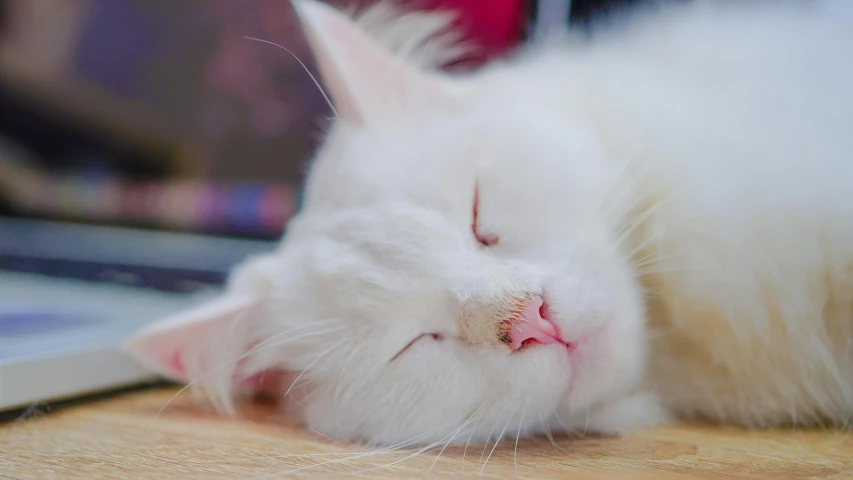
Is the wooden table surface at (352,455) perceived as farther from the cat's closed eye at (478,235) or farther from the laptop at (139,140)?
the laptop at (139,140)

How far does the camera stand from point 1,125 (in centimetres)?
214

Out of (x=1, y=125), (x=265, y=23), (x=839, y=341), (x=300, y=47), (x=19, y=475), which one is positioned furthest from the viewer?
(x=1, y=125)

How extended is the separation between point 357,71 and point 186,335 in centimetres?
46

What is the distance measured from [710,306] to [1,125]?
2.30 meters

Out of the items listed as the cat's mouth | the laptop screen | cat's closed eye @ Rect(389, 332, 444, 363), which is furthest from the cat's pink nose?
the laptop screen

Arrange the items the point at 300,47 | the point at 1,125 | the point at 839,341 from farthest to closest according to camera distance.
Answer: the point at 1,125, the point at 300,47, the point at 839,341

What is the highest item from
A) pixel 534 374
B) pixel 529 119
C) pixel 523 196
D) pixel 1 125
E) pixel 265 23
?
pixel 265 23

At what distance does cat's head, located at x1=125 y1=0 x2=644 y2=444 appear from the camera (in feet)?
2.42

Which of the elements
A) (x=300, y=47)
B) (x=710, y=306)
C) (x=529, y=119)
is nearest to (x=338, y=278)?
(x=529, y=119)

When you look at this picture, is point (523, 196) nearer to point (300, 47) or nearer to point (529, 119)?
point (529, 119)

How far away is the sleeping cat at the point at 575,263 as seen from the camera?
751 mm

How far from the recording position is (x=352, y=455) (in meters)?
0.73

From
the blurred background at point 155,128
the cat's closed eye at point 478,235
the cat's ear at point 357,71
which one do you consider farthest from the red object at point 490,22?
the cat's closed eye at point 478,235

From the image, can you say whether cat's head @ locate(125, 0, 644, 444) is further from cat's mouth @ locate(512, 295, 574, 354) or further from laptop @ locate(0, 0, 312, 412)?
laptop @ locate(0, 0, 312, 412)
